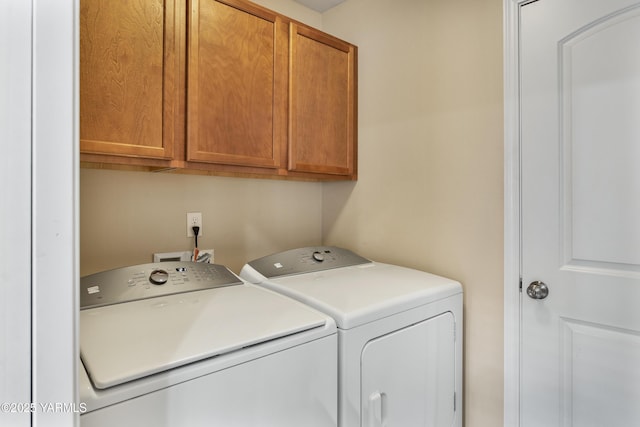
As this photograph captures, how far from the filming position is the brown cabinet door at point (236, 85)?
1421mm

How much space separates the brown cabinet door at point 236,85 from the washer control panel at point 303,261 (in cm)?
46

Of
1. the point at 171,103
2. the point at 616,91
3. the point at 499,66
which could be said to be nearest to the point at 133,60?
the point at 171,103

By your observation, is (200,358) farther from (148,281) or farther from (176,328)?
(148,281)

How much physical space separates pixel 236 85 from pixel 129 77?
0.43 m

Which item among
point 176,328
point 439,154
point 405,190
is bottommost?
point 176,328

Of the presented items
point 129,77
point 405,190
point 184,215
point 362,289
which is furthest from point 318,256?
point 129,77

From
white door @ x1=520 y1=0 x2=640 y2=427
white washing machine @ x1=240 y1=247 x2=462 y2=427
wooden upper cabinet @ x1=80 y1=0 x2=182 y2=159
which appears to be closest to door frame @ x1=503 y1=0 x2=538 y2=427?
white door @ x1=520 y1=0 x2=640 y2=427

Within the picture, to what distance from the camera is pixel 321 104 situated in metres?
1.87

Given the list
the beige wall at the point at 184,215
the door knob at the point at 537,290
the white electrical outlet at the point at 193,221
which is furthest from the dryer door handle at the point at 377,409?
the white electrical outlet at the point at 193,221

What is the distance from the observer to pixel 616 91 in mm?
1198

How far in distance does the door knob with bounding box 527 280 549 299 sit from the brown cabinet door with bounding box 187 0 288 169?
1.25 metres

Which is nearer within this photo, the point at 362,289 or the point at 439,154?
the point at 362,289
